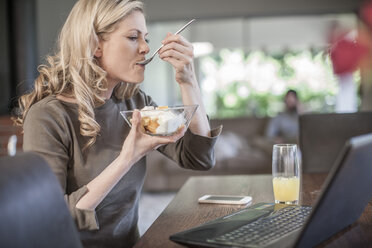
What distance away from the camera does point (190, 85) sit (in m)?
1.51

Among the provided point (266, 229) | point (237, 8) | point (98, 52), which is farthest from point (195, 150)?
point (237, 8)

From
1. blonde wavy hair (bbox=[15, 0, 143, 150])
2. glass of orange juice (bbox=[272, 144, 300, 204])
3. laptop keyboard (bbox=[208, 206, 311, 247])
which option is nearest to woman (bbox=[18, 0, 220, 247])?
blonde wavy hair (bbox=[15, 0, 143, 150])

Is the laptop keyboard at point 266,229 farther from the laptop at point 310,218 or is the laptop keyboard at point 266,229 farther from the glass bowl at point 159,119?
the glass bowl at point 159,119

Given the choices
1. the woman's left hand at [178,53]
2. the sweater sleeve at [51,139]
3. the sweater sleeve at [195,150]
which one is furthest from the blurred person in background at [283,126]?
the sweater sleeve at [51,139]

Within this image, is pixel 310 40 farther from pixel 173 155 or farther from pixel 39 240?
pixel 39 240

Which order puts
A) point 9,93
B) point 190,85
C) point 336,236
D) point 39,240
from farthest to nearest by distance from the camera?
1. point 9,93
2. point 190,85
3. point 336,236
4. point 39,240

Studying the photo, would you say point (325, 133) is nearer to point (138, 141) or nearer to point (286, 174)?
point (286, 174)

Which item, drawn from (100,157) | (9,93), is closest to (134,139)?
(100,157)

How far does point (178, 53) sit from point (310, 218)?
0.78 meters

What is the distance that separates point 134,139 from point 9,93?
489 cm

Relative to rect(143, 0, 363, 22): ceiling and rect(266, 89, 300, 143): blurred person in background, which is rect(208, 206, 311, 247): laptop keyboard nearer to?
rect(266, 89, 300, 143): blurred person in background

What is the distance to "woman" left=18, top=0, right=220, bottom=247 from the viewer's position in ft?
4.37

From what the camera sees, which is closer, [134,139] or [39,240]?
[39,240]

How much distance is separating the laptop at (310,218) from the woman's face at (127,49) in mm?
588
